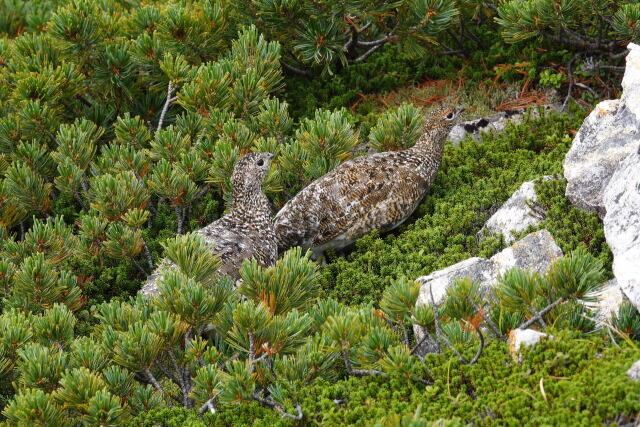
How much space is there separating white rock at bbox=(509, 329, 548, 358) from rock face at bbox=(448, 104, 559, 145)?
3840 mm

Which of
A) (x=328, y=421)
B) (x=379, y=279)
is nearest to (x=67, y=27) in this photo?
(x=379, y=279)

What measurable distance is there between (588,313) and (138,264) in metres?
3.54

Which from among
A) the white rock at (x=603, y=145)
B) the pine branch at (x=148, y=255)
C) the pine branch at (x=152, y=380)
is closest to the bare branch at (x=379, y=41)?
the white rock at (x=603, y=145)

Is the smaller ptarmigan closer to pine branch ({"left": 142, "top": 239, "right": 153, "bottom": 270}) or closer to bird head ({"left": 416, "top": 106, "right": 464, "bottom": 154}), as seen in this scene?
pine branch ({"left": 142, "top": 239, "right": 153, "bottom": 270})

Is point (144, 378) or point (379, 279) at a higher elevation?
point (144, 378)

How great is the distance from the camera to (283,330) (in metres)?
3.99

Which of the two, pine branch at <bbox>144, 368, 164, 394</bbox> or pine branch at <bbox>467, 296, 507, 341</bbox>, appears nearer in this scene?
pine branch at <bbox>467, 296, 507, 341</bbox>

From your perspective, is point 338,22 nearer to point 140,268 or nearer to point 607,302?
point 140,268

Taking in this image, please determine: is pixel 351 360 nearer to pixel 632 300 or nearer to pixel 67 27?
pixel 632 300

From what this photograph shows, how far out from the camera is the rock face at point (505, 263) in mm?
4938

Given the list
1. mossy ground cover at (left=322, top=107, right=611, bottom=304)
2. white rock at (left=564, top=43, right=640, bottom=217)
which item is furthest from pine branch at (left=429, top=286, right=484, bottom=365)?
white rock at (left=564, top=43, right=640, bottom=217)

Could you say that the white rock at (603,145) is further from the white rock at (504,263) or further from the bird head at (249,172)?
the bird head at (249,172)

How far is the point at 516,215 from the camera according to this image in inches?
228

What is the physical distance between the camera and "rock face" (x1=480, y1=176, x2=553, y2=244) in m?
5.69
